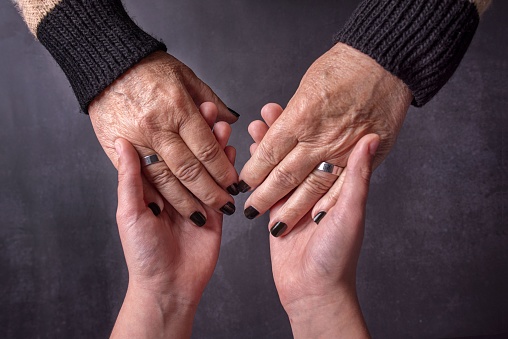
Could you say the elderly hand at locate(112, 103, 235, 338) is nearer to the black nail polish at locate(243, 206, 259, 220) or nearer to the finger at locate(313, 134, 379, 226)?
the black nail polish at locate(243, 206, 259, 220)

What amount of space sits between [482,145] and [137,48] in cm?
144

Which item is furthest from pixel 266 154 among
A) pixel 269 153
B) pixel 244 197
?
pixel 244 197

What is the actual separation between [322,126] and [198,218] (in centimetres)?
37

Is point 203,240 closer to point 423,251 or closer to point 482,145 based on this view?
point 423,251

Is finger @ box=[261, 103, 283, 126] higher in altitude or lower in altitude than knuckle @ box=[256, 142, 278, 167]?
higher

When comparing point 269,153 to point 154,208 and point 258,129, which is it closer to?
point 258,129

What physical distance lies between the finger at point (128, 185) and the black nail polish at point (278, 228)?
1.01 feet

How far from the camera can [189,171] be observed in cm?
118

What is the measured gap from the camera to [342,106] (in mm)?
1099

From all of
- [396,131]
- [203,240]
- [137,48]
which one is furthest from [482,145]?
[137,48]

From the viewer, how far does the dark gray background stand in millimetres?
1961

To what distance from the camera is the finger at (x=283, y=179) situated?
1.15 metres

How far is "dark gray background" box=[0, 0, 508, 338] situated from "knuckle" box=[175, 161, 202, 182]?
31.9 inches

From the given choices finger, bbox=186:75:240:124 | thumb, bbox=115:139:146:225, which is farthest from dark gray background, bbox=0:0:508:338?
thumb, bbox=115:139:146:225
